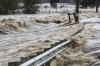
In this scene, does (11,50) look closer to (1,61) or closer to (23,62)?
(1,61)

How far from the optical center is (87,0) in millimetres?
79438

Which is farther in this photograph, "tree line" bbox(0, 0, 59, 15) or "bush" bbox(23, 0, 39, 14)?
"bush" bbox(23, 0, 39, 14)

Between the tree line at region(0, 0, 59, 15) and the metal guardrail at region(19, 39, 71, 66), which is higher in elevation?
the metal guardrail at region(19, 39, 71, 66)

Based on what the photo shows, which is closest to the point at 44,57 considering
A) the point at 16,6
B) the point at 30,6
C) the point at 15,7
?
the point at 15,7

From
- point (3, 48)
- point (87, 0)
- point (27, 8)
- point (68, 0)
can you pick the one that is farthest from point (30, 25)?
point (68, 0)

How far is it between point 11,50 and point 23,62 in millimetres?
5488

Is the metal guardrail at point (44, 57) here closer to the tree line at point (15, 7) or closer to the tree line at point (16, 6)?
the tree line at point (15, 7)

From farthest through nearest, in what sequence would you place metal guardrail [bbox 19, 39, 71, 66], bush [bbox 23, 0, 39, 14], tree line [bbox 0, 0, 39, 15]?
bush [bbox 23, 0, 39, 14] < tree line [bbox 0, 0, 39, 15] < metal guardrail [bbox 19, 39, 71, 66]

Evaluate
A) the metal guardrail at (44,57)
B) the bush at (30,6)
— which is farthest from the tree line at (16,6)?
the metal guardrail at (44,57)

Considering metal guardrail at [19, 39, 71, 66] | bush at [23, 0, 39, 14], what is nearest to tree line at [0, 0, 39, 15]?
bush at [23, 0, 39, 14]

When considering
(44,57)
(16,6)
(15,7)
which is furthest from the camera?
(16,6)

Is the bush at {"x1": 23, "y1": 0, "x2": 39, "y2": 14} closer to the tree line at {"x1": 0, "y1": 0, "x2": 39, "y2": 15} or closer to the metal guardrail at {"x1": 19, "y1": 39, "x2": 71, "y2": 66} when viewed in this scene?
the tree line at {"x1": 0, "y1": 0, "x2": 39, "y2": 15}

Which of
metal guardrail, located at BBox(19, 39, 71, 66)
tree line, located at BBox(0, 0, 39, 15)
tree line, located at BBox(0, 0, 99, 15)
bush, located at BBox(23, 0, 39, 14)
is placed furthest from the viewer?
bush, located at BBox(23, 0, 39, 14)

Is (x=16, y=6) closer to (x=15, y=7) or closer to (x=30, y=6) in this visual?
(x=15, y=7)
